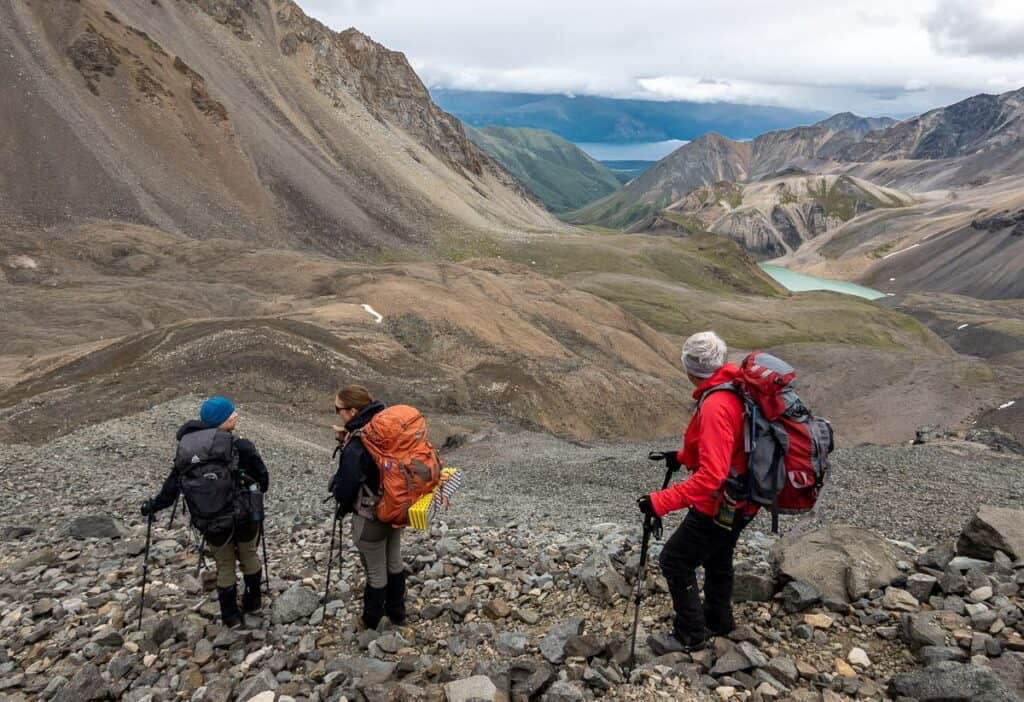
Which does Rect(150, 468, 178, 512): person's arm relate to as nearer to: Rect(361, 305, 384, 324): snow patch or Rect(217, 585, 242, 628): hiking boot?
Rect(217, 585, 242, 628): hiking boot

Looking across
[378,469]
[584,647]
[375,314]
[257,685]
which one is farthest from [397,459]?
[375,314]

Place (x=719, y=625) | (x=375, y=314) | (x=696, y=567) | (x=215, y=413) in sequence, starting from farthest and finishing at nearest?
(x=375, y=314) < (x=215, y=413) < (x=719, y=625) < (x=696, y=567)

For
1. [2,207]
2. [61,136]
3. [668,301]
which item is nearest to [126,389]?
[2,207]

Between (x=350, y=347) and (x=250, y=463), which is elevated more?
(x=250, y=463)

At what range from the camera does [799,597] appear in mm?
6336

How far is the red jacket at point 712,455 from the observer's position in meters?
5.22

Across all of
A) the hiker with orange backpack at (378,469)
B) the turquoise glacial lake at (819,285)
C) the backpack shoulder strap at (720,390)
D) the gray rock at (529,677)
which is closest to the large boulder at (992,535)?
the backpack shoulder strap at (720,390)

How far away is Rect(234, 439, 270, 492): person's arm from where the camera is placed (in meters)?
6.79

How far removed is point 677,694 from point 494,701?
4.89 ft

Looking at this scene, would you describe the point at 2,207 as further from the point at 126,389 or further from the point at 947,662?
the point at 947,662

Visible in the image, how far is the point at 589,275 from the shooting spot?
286ft

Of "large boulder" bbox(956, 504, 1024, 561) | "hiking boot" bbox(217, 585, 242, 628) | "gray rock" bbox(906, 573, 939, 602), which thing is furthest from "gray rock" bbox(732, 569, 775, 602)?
"hiking boot" bbox(217, 585, 242, 628)

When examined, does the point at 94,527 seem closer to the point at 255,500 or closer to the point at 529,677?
the point at 255,500

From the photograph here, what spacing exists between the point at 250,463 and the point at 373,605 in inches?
77.9
